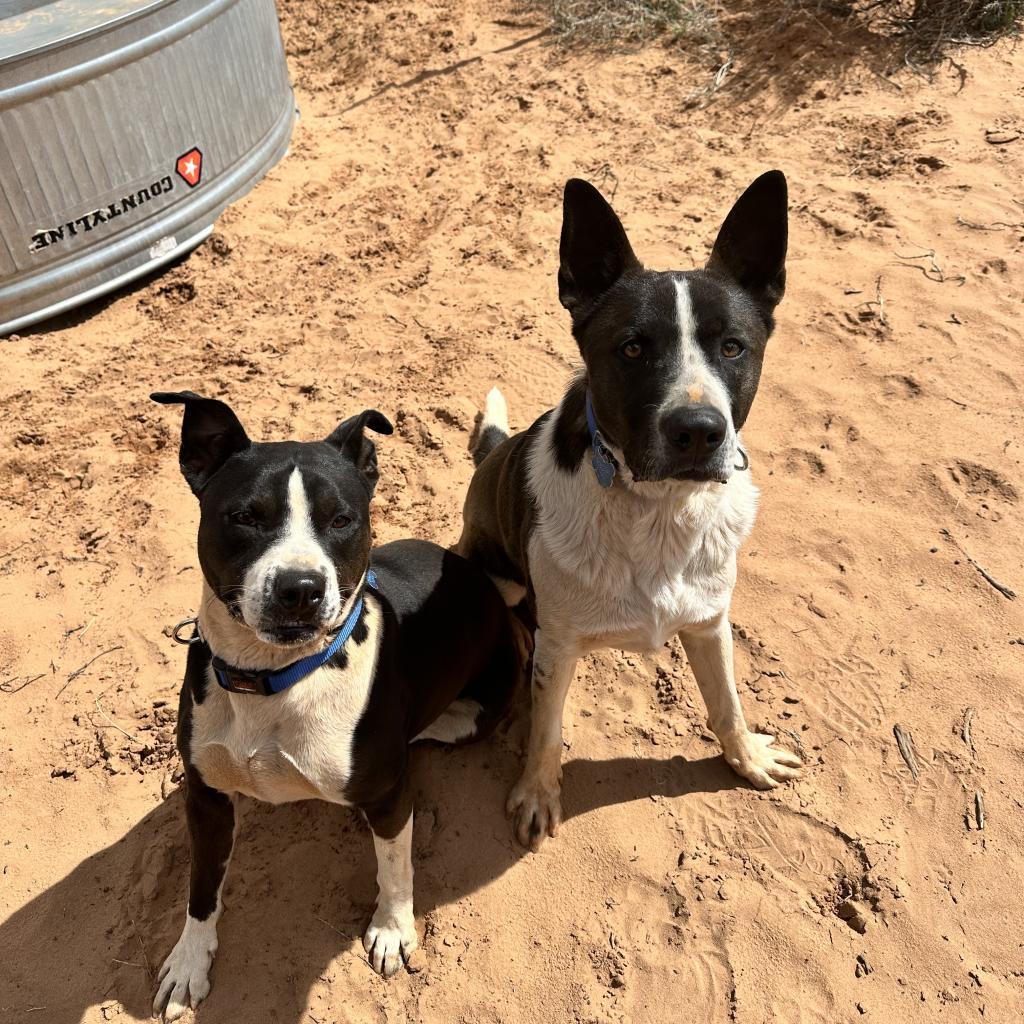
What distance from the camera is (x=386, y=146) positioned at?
7168 mm

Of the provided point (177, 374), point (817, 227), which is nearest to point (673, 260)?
point (817, 227)

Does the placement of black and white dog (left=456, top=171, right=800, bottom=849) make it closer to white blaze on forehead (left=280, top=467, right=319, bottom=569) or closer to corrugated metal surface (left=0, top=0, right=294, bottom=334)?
white blaze on forehead (left=280, top=467, right=319, bottom=569)

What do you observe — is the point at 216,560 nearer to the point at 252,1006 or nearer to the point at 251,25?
the point at 252,1006

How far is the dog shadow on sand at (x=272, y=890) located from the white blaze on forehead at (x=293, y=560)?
56.0 inches

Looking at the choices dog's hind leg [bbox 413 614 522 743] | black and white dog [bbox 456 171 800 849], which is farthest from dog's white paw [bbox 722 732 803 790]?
dog's hind leg [bbox 413 614 522 743]

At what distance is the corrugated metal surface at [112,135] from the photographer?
17.3ft

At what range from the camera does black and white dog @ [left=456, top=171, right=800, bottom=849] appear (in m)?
2.66

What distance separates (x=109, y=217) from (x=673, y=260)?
11.9ft

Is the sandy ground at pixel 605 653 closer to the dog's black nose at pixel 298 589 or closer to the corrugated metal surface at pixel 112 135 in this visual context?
the corrugated metal surface at pixel 112 135

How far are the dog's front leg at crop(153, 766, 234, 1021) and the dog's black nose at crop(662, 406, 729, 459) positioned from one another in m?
1.87

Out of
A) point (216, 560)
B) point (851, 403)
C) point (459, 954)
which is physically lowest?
point (459, 954)

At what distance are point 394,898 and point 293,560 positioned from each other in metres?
1.42

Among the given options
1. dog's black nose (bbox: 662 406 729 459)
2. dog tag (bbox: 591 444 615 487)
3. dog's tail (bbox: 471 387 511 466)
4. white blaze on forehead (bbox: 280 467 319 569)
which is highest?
dog's black nose (bbox: 662 406 729 459)

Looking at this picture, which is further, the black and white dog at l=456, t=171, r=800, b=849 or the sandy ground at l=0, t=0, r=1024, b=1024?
the sandy ground at l=0, t=0, r=1024, b=1024
